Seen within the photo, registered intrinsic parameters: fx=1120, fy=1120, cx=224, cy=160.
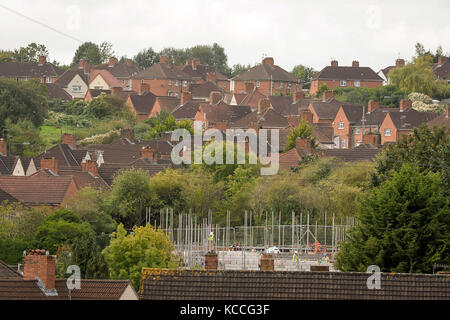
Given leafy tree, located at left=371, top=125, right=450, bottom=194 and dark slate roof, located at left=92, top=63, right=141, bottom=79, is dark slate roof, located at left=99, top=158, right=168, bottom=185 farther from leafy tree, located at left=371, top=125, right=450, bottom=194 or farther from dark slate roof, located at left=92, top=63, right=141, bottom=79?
dark slate roof, located at left=92, top=63, right=141, bottom=79

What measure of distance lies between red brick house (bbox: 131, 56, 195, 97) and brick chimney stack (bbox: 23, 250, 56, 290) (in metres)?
95.2

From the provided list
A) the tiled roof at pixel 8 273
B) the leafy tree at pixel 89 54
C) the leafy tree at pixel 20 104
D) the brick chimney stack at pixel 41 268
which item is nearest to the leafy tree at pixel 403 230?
the tiled roof at pixel 8 273

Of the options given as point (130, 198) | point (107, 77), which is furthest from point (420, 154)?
point (107, 77)

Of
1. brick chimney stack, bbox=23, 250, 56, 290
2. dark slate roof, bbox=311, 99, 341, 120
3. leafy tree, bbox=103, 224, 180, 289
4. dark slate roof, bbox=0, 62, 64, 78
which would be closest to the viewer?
brick chimney stack, bbox=23, 250, 56, 290

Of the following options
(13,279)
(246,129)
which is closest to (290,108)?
(246,129)

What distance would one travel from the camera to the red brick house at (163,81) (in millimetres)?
121875

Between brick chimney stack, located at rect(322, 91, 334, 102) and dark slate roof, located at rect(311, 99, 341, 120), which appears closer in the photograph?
dark slate roof, located at rect(311, 99, 341, 120)

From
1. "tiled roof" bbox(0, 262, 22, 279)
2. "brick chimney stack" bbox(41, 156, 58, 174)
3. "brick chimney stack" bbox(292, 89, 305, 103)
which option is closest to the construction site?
"brick chimney stack" bbox(41, 156, 58, 174)

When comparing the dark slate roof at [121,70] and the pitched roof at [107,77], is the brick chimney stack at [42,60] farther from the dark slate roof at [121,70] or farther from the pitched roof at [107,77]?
the pitched roof at [107,77]

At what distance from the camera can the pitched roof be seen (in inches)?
4800

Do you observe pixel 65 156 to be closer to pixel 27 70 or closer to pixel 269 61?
pixel 269 61

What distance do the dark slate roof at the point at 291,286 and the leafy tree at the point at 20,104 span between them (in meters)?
61.5

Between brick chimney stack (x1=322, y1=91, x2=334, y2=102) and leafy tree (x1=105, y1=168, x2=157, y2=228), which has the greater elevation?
brick chimney stack (x1=322, y1=91, x2=334, y2=102)
